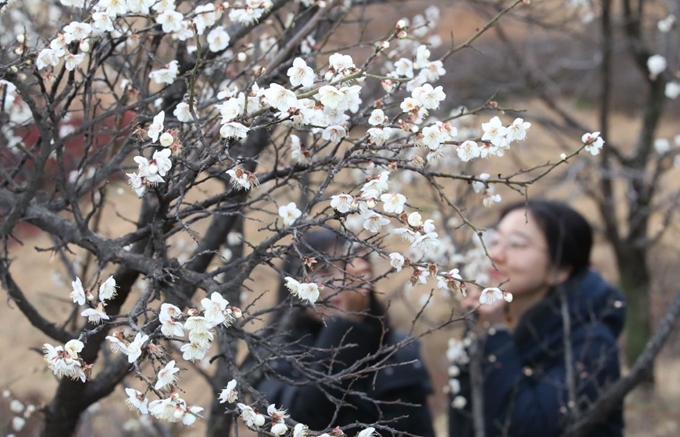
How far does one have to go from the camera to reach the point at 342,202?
1499 mm

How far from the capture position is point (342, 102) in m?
1.52

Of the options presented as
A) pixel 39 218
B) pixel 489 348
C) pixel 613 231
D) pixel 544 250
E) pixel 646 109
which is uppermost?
pixel 646 109

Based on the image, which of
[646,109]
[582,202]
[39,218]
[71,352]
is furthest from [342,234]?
[582,202]

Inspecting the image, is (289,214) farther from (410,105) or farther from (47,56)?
(47,56)

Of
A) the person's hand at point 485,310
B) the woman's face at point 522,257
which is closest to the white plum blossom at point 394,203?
the person's hand at point 485,310

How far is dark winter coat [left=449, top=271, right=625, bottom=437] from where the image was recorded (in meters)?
3.15

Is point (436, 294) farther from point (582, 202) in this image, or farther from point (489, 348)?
point (489, 348)

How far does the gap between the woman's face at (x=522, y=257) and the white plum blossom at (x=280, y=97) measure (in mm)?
1928

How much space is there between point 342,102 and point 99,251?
758 mm

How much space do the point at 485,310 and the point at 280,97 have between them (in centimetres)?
166

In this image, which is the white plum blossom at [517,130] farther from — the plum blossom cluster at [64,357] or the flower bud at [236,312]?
the plum blossom cluster at [64,357]

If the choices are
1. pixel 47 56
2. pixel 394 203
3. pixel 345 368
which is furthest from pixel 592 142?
pixel 345 368

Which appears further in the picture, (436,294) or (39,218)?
(436,294)

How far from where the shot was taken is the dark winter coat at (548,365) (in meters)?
3.15
